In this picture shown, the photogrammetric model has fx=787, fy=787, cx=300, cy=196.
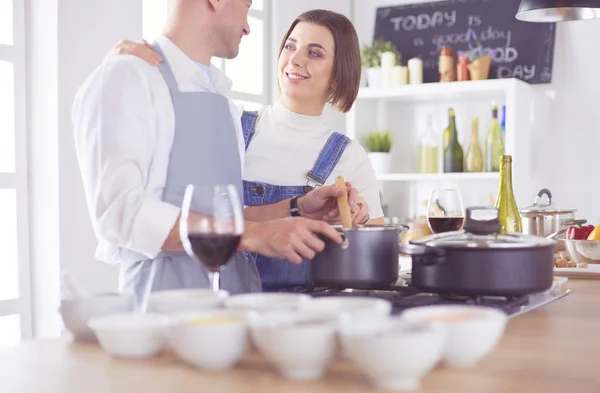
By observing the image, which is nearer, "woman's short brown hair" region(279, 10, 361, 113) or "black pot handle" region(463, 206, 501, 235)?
"black pot handle" region(463, 206, 501, 235)

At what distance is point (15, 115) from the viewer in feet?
10.3

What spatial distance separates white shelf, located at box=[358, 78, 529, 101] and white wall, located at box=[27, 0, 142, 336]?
2.13m

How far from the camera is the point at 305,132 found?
7.80 ft

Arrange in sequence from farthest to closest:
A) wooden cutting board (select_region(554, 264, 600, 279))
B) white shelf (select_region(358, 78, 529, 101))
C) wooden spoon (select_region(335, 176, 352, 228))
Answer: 1. white shelf (select_region(358, 78, 529, 101))
2. wooden cutting board (select_region(554, 264, 600, 279))
3. wooden spoon (select_region(335, 176, 352, 228))

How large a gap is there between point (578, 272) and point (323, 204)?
70 cm

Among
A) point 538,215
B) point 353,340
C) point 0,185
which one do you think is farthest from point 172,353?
point 0,185

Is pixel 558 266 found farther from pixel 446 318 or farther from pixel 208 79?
pixel 446 318

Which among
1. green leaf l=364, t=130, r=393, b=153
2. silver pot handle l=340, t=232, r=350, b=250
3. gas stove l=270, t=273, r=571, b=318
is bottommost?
gas stove l=270, t=273, r=571, b=318

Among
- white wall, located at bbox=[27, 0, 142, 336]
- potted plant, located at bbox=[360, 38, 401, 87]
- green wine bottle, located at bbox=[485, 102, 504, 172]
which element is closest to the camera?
white wall, located at bbox=[27, 0, 142, 336]

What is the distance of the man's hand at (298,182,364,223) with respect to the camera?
1875mm

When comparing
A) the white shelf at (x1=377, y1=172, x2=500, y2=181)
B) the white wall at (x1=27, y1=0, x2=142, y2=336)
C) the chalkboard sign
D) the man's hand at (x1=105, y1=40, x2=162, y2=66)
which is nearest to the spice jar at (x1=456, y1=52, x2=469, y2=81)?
the chalkboard sign

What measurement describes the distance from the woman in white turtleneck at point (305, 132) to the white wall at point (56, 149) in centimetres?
101

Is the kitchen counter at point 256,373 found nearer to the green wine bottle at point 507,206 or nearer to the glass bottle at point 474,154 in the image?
the green wine bottle at point 507,206

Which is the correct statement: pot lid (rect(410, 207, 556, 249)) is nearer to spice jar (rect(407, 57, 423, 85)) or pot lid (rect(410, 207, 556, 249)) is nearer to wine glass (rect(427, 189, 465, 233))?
wine glass (rect(427, 189, 465, 233))
